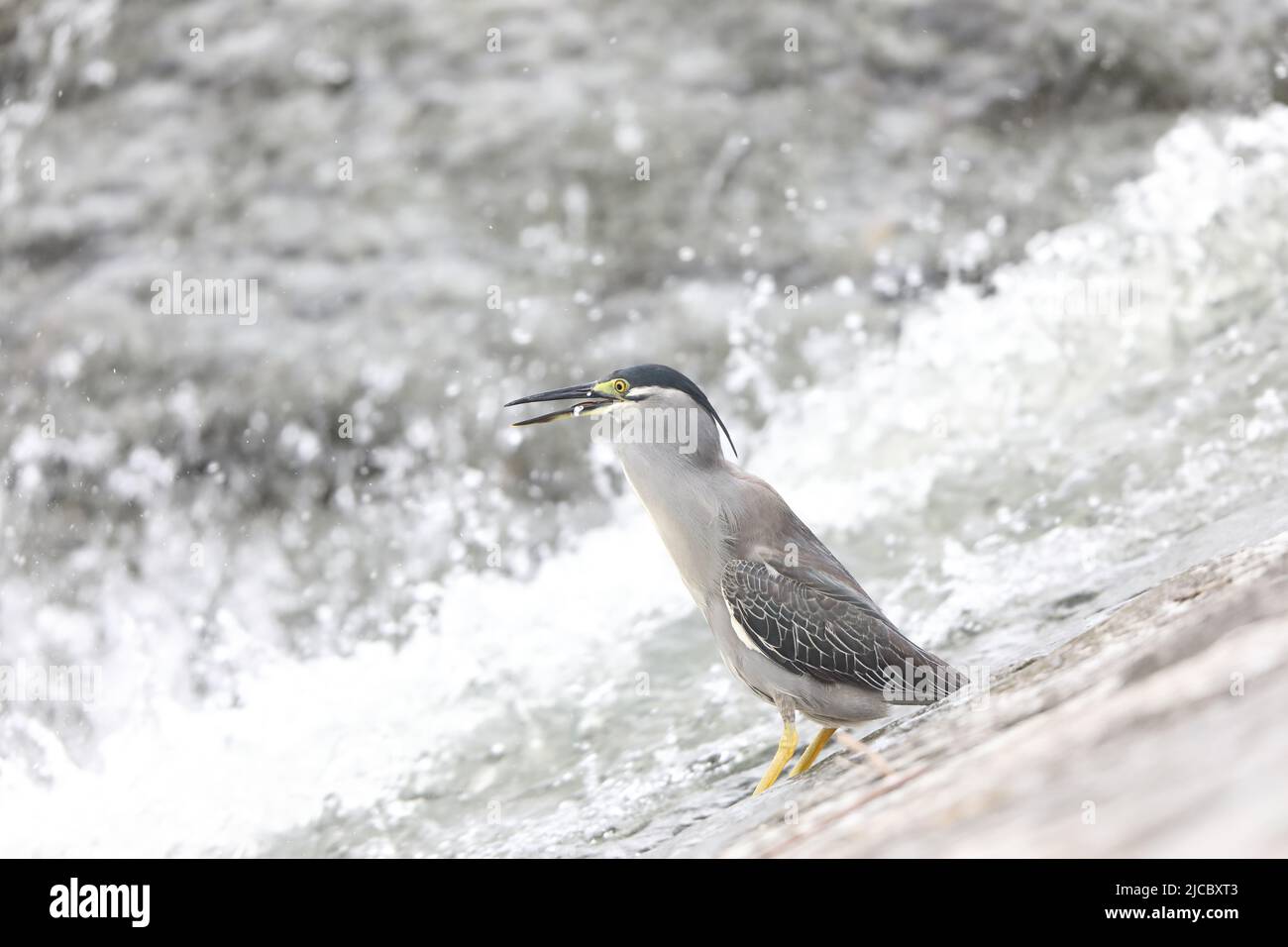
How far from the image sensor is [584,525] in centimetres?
809

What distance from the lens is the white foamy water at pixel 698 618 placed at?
5609 mm

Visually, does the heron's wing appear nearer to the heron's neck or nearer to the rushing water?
the heron's neck

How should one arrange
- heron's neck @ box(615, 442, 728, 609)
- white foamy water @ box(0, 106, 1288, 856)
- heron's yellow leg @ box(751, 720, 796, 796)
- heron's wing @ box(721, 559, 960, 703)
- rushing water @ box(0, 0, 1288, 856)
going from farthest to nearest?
1. rushing water @ box(0, 0, 1288, 856)
2. white foamy water @ box(0, 106, 1288, 856)
3. heron's neck @ box(615, 442, 728, 609)
4. heron's yellow leg @ box(751, 720, 796, 796)
5. heron's wing @ box(721, 559, 960, 703)

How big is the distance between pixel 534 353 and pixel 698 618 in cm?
273

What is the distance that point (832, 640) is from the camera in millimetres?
4031

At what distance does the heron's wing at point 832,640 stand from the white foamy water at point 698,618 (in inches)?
18.8

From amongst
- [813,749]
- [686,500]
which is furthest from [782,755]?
[686,500]

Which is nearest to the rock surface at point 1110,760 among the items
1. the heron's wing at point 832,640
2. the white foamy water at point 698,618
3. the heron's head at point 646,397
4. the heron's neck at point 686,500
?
the heron's wing at point 832,640

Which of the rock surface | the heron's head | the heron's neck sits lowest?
the rock surface

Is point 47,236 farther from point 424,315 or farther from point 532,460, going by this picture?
point 532,460

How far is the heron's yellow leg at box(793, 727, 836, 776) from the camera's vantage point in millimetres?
4184

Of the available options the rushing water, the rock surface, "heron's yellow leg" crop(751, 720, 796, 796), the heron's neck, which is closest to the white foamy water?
the rushing water

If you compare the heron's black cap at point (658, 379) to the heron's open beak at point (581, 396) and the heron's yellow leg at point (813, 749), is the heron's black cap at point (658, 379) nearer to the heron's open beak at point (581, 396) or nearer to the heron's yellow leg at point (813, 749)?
the heron's open beak at point (581, 396)

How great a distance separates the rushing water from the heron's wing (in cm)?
135
